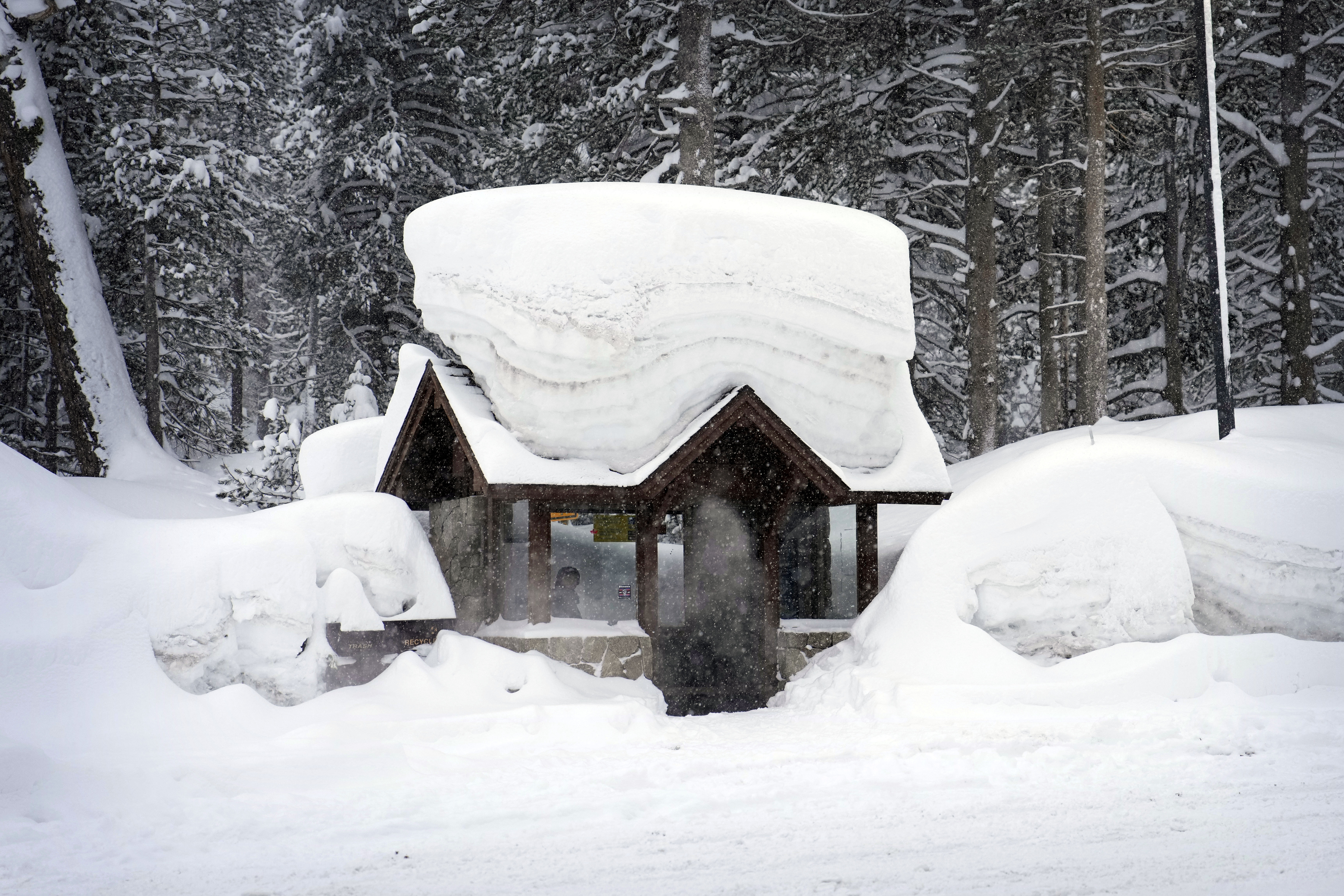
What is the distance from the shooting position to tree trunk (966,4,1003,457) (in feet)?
54.4

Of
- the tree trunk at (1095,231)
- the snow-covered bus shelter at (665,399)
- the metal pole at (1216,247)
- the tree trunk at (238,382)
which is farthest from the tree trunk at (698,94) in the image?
the tree trunk at (238,382)

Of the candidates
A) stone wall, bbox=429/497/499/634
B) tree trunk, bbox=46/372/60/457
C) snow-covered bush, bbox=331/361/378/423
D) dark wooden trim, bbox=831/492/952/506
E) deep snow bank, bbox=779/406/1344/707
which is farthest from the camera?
tree trunk, bbox=46/372/60/457

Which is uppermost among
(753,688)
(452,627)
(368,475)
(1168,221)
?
(1168,221)

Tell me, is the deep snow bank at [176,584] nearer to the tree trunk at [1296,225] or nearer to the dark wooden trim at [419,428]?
the dark wooden trim at [419,428]

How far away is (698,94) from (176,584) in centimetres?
1019

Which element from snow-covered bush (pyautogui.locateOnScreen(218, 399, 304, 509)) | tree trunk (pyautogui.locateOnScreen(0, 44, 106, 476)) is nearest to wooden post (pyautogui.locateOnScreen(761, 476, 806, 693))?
snow-covered bush (pyautogui.locateOnScreen(218, 399, 304, 509))

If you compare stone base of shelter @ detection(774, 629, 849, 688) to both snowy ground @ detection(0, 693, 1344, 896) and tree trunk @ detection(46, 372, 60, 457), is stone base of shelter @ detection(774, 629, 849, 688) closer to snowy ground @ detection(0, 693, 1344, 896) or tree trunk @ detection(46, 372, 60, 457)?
snowy ground @ detection(0, 693, 1344, 896)

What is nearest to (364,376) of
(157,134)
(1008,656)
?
(157,134)

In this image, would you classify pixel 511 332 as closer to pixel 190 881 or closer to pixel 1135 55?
pixel 190 881

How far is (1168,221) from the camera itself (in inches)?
765

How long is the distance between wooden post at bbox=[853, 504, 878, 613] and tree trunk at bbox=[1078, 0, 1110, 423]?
4572 millimetres

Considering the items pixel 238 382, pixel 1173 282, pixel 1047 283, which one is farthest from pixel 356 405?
pixel 238 382

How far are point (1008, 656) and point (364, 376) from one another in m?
13.6

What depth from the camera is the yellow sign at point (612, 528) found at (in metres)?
14.7
